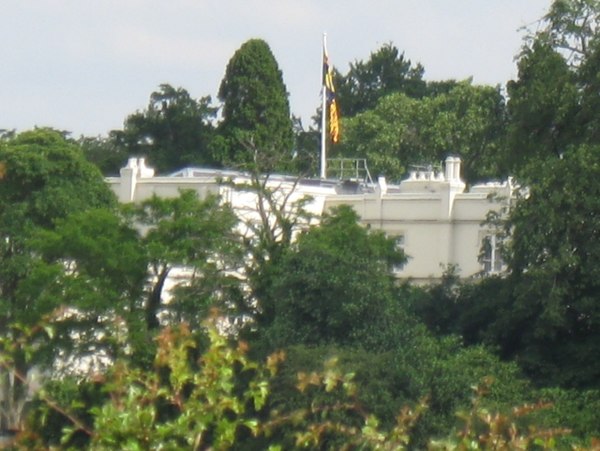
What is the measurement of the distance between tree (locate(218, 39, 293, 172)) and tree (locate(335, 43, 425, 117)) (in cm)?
1893

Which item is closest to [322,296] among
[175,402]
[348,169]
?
[175,402]

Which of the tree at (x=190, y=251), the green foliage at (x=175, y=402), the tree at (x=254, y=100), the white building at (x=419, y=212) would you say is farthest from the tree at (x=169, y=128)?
the green foliage at (x=175, y=402)

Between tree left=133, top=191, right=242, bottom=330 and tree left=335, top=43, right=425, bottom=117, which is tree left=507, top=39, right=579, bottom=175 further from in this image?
tree left=335, top=43, right=425, bottom=117

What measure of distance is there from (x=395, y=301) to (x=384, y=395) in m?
5.02

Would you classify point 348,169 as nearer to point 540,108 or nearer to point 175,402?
point 540,108

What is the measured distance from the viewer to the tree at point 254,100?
78.9m

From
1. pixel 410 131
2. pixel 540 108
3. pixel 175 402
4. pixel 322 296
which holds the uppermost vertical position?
pixel 540 108

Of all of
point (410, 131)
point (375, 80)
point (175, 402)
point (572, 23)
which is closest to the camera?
point (175, 402)

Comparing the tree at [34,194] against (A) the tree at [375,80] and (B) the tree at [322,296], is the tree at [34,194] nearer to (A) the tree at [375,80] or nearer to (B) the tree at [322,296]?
(B) the tree at [322,296]

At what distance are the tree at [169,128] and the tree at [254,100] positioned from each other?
5.25 m

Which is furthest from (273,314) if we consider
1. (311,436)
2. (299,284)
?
(311,436)

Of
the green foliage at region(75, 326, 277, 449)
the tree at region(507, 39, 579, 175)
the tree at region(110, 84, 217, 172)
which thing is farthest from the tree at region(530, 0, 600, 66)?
the tree at region(110, 84, 217, 172)

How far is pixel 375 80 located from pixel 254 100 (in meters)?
23.1

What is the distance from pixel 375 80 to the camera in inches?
3996
